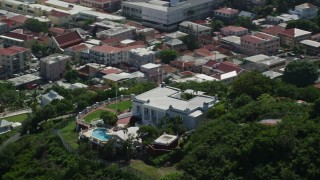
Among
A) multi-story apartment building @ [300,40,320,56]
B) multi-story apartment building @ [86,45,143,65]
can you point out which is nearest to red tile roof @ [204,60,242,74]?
multi-story apartment building @ [86,45,143,65]

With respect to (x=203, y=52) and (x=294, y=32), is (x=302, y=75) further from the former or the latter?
(x=294, y=32)

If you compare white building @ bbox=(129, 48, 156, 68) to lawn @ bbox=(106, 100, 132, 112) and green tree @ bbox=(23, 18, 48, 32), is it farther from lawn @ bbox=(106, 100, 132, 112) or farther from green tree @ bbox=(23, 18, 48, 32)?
lawn @ bbox=(106, 100, 132, 112)

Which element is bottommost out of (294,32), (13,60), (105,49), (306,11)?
(13,60)

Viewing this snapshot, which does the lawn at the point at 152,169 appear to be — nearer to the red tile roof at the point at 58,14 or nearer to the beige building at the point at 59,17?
the beige building at the point at 59,17

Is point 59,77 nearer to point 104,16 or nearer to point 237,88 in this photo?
point 104,16

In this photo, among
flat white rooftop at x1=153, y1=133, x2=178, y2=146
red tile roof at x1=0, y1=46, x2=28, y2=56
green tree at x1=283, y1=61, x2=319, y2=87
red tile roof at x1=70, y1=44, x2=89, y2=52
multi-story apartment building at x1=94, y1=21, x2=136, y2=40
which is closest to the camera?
flat white rooftop at x1=153, y1=133, x2=178, y2=146

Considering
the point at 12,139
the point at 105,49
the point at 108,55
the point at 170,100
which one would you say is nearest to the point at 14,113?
the point at 12,139
